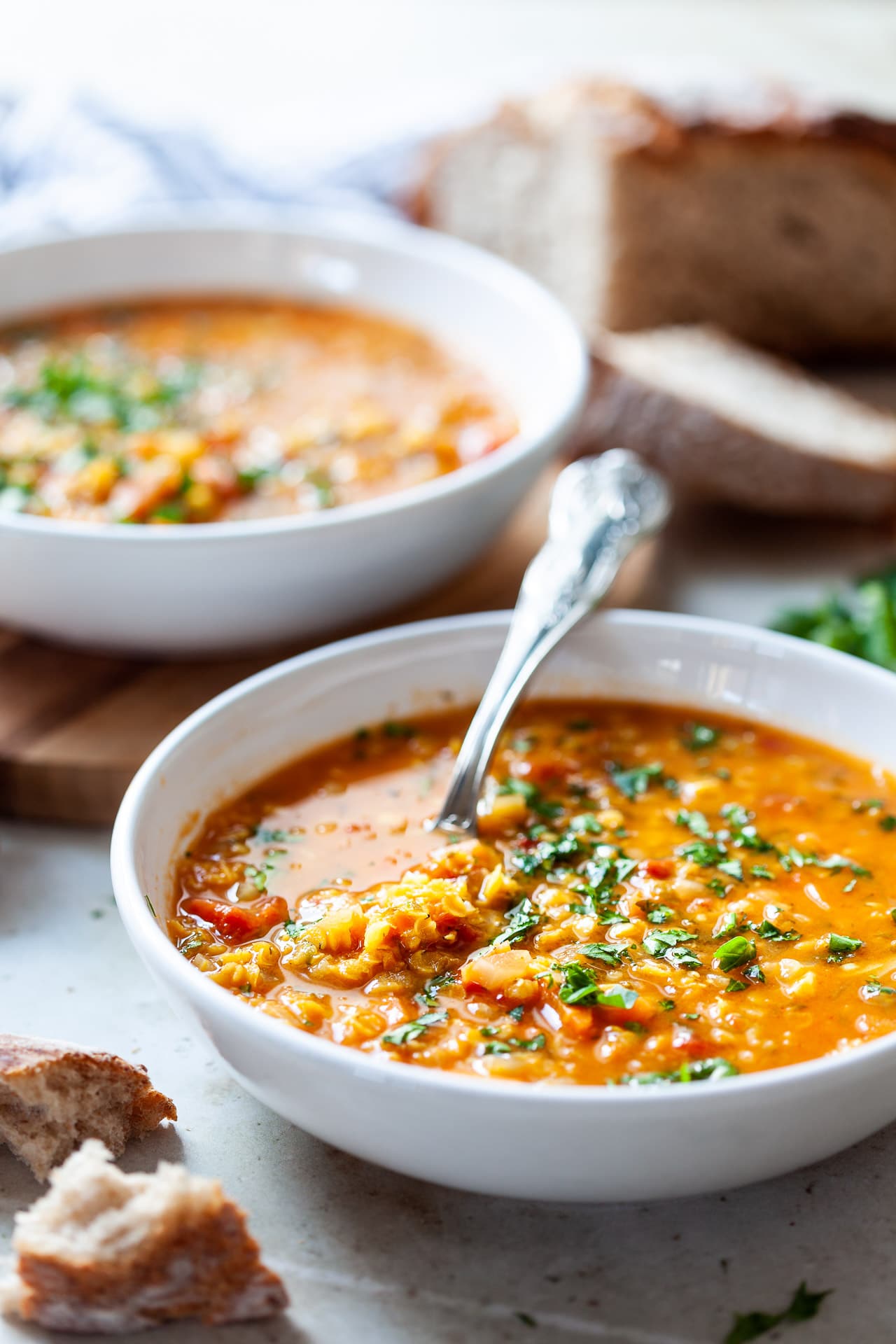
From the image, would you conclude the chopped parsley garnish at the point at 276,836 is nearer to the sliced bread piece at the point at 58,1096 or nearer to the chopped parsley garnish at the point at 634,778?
the sliced bread piece at the point at 58,1096

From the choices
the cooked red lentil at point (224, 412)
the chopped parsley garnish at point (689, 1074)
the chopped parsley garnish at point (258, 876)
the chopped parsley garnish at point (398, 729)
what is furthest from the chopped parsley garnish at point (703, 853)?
the cooked red lentil at point (224, 412)

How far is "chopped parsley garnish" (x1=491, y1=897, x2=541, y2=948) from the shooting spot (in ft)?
9.32

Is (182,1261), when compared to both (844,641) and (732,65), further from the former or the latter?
(732,65)

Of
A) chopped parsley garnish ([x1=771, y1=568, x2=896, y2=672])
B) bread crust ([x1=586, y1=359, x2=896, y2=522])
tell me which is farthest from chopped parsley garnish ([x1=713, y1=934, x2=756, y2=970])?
bread crust ([x1=586, y1=359, x2=896, y2=522])

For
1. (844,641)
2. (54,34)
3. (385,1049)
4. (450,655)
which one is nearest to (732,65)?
(54,34)

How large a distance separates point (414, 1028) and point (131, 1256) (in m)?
0.57

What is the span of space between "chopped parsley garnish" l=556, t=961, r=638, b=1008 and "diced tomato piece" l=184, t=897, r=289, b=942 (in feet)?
1.85

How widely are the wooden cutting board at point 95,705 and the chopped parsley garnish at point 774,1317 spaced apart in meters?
1.93

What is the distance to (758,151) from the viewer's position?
5973mm

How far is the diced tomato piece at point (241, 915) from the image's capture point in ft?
9.50

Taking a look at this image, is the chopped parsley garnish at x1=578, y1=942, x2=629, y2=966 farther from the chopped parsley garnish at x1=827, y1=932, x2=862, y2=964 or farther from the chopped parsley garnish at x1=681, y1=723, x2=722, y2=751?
the chopped parsley garnish at x1=681, y1=723, x2=722, y2=751

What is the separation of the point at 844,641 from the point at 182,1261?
8.36ft

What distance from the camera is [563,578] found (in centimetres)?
373

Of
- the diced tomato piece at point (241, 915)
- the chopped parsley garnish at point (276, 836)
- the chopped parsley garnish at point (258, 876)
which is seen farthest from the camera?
the chopped parsley garnish at point (276, 836)
